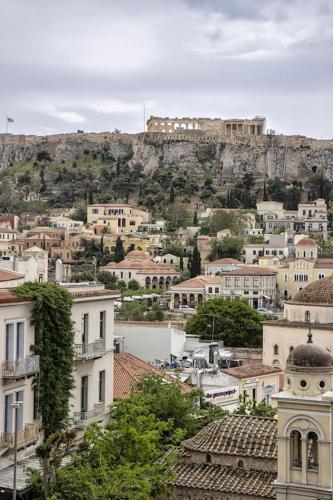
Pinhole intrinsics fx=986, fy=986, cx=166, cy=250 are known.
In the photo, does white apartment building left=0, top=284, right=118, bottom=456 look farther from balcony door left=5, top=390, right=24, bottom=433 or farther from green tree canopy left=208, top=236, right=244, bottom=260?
green tree canopy left=208, top=236, right=244, bottom=260

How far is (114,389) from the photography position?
36406mm

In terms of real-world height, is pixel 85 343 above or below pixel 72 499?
above

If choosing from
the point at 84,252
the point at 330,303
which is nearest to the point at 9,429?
the point at 330,303

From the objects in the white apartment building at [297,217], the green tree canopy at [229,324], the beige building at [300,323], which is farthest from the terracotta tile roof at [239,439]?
the white apartment building at [297,217]

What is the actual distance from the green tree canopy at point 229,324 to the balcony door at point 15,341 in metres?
55.4

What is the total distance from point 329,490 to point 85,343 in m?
12.7

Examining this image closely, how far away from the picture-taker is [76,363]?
30.7m

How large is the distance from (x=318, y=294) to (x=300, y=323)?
6.92 ft

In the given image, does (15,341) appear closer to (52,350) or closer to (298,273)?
(52,350)

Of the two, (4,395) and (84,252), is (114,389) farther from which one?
(84,252)

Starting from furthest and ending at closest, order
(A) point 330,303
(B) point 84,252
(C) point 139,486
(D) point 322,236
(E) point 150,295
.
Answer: (D) point 322,236 → (B) point 84,252 → (E) point 150,295 → (A) point 330,303 → (C) point 139,486

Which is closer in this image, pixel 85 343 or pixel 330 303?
pixel 85 343

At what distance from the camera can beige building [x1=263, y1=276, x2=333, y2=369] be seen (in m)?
58.0

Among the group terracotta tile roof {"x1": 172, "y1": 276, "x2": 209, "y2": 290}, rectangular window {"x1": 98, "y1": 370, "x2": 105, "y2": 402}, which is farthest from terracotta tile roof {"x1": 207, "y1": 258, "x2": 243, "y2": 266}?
rectangular window {"x1": 98, "y1": 370, "x2": 105, "y2": 402}
